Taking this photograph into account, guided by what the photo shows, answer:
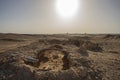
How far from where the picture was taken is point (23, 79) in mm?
9492

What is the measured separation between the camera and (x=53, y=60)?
13.9 meters

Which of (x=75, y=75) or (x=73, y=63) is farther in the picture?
(x=73, y=63)

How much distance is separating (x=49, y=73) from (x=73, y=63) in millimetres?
2541

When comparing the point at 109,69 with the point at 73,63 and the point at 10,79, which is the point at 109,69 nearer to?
the point at 73,63

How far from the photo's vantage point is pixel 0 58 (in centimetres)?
1242

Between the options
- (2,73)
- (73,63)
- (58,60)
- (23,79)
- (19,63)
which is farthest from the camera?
(58,60)

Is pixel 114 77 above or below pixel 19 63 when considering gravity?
below

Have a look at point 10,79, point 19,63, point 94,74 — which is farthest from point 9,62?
point 94,74

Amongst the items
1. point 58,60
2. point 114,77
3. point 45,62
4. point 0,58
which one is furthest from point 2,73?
point 114,77

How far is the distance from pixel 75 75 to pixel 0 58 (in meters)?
5.80

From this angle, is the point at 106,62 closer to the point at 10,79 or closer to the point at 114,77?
the point at 114,77

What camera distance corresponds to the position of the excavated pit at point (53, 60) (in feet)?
39.3

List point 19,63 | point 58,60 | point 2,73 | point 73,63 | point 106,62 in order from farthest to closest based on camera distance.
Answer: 1. point 58,60
2. point 106,62
3. point 73,63
4. point 19,63
5. point 2,73

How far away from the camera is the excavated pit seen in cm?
1199
